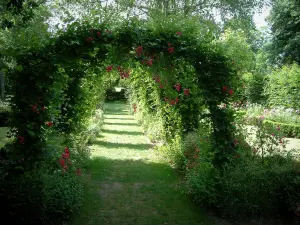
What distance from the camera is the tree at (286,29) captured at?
22016 millimetres

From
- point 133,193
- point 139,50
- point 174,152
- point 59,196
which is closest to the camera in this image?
point 59,196

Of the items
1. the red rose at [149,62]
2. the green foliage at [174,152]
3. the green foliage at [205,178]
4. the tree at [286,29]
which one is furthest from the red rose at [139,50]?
the tree at [286,29]

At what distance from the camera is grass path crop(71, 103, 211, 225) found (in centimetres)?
459

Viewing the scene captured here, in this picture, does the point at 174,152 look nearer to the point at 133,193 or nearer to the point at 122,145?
the point at 133,193

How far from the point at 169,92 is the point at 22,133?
2957 millimetres

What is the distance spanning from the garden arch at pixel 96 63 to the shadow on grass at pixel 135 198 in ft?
3.78

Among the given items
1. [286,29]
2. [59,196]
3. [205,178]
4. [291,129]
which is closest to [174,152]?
[205,178]

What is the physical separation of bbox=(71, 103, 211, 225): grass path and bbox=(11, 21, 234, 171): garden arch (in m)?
1.20

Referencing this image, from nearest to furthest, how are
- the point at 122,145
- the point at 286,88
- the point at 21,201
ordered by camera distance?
the point at 21,201, the point at 122,145, the point at 286,88

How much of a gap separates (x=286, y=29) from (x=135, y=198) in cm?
2303

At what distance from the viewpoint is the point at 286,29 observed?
23.4 metres

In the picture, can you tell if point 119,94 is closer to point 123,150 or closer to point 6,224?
point 123,150

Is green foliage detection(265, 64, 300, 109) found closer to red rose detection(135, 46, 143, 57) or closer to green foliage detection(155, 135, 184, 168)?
green foliage detection(155, 135, 184, 168)

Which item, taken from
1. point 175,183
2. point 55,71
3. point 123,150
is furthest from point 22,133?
point 123,150
